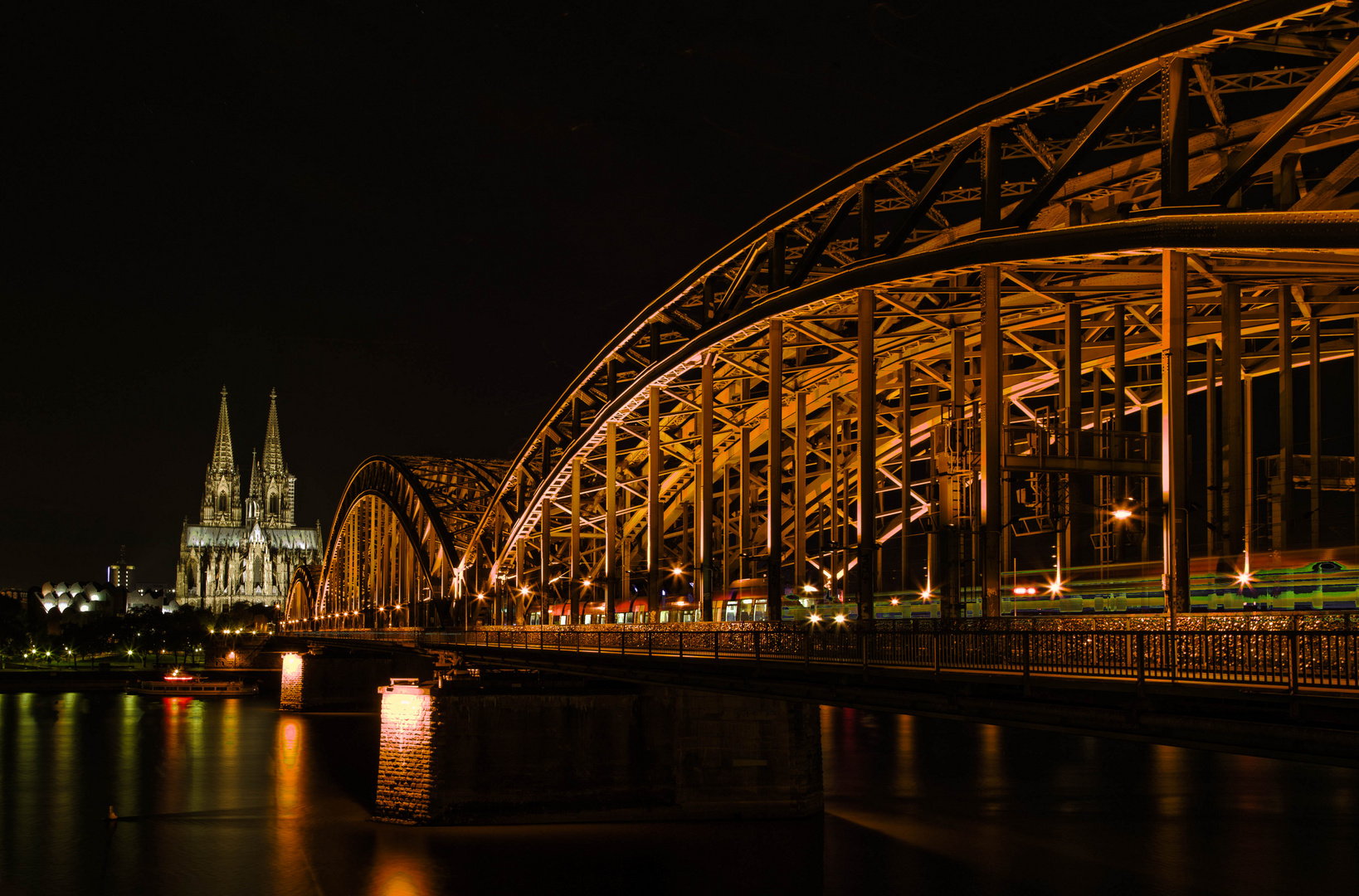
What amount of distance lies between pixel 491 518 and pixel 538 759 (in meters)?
41.7

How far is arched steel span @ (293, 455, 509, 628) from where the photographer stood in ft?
318

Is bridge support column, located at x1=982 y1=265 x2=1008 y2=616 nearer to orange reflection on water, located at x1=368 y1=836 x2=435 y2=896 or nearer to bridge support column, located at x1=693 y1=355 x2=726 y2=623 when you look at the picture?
bridge support column, located at x1=693 y1=355 x2=726 y2=623

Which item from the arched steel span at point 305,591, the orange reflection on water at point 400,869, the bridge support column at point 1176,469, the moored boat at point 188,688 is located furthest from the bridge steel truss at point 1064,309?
the arched steel span at point 305,591

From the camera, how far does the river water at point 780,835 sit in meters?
36.3

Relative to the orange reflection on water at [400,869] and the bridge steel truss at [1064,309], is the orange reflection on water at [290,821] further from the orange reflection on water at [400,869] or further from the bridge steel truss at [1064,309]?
the bridge steel truss at [1064,309]

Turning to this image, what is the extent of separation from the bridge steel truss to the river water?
7.61 meters

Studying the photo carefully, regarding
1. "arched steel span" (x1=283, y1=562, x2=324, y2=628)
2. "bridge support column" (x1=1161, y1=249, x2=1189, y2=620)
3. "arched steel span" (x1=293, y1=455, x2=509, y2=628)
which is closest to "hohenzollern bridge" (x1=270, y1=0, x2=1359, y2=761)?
"bridge support column" (x1=1161, y1=249, x2=1189, y2=620)

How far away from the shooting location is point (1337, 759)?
48.2ft

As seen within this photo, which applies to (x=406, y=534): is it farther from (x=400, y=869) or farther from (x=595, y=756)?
(x=400, y=869)

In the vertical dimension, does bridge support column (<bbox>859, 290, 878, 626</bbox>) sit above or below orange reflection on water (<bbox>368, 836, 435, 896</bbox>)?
above

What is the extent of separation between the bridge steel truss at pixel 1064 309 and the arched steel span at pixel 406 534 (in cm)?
4474

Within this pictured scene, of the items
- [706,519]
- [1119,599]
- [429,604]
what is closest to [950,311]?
[706,519]

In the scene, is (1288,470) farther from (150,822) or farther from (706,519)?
(150,822)

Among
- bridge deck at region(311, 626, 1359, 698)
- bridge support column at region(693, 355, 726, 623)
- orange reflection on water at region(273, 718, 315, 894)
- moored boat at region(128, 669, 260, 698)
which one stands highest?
bridge support column at region(693, 355, 726, 623)
